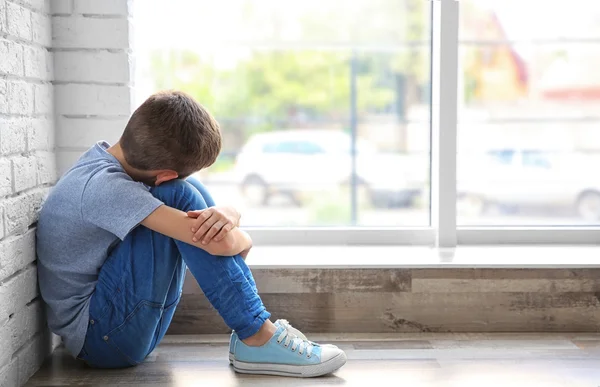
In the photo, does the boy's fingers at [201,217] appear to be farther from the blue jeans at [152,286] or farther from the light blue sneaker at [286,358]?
the light blue sneaker at [286,358]

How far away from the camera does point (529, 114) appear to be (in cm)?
274

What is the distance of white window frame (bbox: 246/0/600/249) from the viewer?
251 centimetres

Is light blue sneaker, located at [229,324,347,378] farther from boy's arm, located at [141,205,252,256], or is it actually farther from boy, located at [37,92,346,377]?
boy's arm, located at [141,205,252,256]

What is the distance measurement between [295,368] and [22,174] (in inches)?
33.9

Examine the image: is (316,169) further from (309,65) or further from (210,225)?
(210,225)

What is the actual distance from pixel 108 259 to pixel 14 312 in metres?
0.25

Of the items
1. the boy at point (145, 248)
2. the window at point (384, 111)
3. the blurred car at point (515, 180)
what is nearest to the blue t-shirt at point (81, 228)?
the boy at point (145, 248)

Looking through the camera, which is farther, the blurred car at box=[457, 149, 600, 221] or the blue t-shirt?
the blurred car at box=[457, 149, 600, 221]

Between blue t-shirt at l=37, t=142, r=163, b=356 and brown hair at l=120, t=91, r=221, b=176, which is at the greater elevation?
brown hair at l=120, t=91, r=221, b=176

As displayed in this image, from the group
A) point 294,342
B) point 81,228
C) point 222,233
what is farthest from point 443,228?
point 81,228

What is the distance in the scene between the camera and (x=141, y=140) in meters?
1.89

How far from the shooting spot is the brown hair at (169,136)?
6.15ft

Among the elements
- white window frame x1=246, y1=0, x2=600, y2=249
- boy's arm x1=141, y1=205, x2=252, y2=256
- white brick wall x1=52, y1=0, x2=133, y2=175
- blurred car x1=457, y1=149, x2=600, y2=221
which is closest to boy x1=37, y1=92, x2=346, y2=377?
boy's arm x1=141, y1=205, x2=252, y2=256

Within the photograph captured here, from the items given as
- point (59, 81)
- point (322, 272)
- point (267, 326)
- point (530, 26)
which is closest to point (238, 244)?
point (267, 326)
